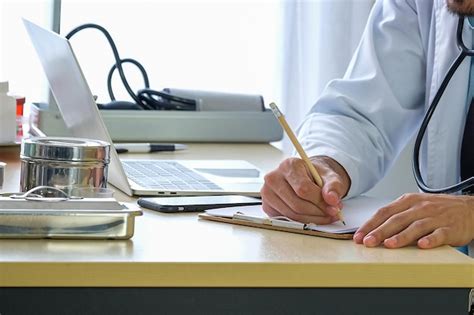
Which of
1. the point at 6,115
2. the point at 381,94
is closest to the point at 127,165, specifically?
the point at 6,115

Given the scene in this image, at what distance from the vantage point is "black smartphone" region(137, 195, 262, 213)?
1.24m

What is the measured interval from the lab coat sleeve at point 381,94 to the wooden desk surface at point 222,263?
534 millimetres

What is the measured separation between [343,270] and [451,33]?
750mm

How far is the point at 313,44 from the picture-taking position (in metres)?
2.69

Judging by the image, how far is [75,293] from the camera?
2.96ft

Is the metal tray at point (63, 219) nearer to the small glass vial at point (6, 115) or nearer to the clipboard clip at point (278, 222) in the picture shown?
the clipboard clip at point (278, 222)

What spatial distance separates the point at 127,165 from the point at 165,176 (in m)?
0.13

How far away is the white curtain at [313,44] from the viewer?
8.76 ft

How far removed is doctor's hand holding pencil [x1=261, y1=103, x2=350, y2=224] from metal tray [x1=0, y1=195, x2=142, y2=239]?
0.80 feet

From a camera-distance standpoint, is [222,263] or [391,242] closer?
[222,263]

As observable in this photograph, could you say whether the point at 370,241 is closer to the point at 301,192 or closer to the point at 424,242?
the point at 424,242

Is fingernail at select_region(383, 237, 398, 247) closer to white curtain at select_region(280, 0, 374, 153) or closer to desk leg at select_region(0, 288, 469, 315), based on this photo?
desk leg at select_region(0, 288, 469, 315)

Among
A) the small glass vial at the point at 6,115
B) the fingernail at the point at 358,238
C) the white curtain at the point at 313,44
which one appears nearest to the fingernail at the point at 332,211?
the fingernail at the point at 358,238

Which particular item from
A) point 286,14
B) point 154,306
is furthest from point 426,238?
point 286,14
